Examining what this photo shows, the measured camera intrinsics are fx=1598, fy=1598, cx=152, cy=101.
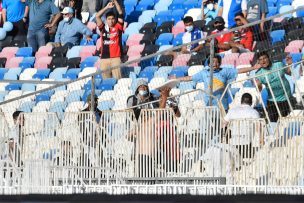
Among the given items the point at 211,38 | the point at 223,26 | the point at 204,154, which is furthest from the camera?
the point at 223,26

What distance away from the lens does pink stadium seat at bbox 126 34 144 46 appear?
27087mm

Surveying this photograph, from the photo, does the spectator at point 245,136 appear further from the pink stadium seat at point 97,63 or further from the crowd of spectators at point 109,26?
the pink stadium seat at point 97,63

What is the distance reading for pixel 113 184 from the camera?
19.9 metres

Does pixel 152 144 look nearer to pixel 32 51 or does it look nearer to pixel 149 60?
pixel 149 60

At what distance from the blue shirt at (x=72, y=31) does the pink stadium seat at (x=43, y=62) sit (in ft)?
2.48

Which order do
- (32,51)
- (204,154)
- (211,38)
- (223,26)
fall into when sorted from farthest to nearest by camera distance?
(32,51) < (223,26) < (211,38) < (204,154)

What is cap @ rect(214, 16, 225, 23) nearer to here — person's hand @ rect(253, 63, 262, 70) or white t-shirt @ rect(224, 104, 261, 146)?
person's hand @ rect(253, 63, 262, 70)

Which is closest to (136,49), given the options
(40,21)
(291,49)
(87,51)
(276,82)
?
(87,51)

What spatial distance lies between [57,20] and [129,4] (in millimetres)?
1342

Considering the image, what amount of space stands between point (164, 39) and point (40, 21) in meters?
3.23

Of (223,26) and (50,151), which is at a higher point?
(223,26)

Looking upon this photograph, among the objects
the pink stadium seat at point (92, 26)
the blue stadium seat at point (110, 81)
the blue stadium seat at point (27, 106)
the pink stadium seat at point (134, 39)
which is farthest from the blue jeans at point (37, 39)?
the blue stadium seat at point (110, 81)

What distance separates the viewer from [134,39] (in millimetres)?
27234

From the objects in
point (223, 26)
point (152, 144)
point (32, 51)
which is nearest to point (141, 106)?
point (152, 144)
